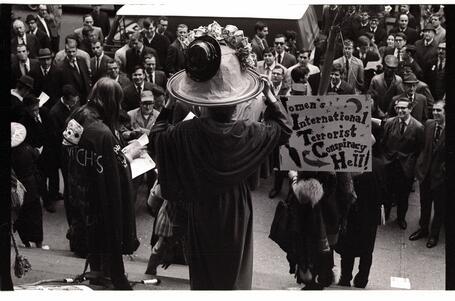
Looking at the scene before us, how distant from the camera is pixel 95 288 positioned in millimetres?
9047

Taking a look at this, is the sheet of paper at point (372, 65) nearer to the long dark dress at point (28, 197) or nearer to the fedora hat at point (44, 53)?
the fedora hat at point (44, 53)

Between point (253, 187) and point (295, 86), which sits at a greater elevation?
point (295, 86)

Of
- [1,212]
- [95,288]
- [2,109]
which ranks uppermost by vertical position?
[2,109]

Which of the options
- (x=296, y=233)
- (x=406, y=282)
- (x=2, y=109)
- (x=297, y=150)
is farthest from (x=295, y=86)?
(x=2, y=109)

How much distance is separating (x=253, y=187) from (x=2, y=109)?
2.08 m

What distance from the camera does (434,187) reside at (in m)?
8.95

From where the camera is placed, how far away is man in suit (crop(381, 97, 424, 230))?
29.1 ft

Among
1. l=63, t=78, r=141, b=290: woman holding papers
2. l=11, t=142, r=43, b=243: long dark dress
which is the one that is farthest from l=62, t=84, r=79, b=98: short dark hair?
l=11, t=142, r=43, b=243: long dark dress

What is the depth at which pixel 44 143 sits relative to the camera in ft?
29.5

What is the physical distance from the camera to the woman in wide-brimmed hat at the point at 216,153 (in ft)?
28.1

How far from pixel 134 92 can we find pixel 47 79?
2.34 ft

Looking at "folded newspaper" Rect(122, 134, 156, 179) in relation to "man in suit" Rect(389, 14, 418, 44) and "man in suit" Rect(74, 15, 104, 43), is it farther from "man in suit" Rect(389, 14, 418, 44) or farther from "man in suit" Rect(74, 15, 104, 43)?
"man in suit" Rect(389, 14, 418, 44)

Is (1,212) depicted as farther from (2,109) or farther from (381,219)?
(381,219)

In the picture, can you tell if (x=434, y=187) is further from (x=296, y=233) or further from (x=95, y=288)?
(x=95, y=288)
